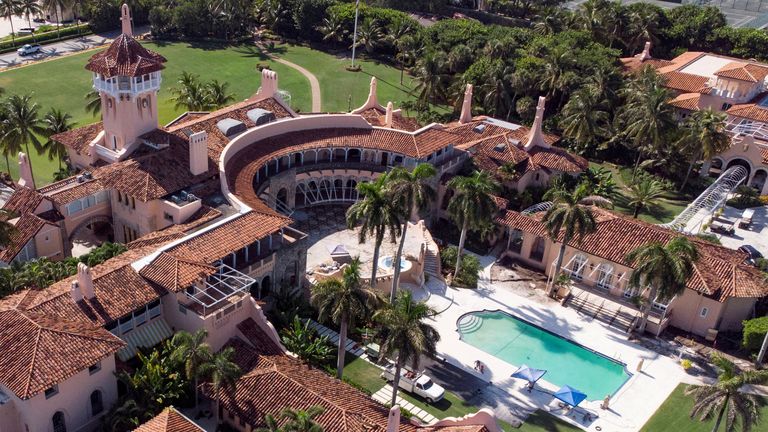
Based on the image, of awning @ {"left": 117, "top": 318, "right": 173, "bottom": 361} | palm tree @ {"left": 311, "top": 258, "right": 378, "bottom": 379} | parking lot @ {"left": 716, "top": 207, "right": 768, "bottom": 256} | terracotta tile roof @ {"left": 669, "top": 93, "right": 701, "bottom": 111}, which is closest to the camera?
palm tree @ {"left": 311, "top": 258, "right": 378, "bottom": 379}

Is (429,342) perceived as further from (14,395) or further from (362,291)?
(14,395)

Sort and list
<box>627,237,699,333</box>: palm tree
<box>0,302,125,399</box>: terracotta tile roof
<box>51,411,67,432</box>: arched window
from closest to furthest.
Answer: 1. <box>0,302,125,399</box>: terracotta tile roof
2. <box>51,411,67,432</box>: arched window
3. <box>627,237,699,333</box>: palm tree

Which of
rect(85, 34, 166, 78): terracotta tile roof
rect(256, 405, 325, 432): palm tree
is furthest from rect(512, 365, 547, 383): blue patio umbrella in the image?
rect(85, 34, 166, 78): terracotta tile roof

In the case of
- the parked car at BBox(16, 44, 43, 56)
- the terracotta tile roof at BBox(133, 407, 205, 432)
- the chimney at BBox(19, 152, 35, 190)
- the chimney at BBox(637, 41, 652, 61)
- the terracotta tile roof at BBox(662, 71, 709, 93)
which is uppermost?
the chimney at BBox(637, 41, 652, 61)

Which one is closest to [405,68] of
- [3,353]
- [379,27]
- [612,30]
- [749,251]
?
[379,27]

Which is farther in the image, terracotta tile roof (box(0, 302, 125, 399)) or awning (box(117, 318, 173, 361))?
awning (box(117, 318, 173, 361))

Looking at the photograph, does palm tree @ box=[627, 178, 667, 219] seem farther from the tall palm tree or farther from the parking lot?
the tall palm tree

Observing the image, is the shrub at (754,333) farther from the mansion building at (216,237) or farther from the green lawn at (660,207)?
the green lawn at (660,207)
